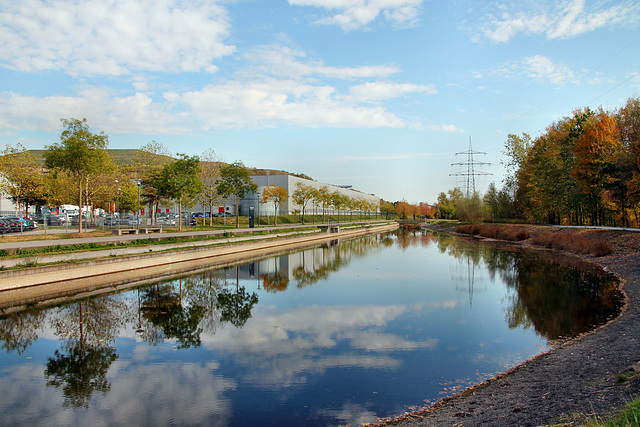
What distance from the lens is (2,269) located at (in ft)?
51.4

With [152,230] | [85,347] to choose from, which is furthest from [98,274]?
[152,230]

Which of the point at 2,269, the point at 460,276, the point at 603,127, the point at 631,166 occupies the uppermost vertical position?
the point at 603,127

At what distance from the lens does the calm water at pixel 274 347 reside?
7.36 m

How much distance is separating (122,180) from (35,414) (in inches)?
2216

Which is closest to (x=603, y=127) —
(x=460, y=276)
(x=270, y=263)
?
(x=460, y=276)

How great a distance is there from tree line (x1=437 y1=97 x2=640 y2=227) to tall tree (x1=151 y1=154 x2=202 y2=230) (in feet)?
117

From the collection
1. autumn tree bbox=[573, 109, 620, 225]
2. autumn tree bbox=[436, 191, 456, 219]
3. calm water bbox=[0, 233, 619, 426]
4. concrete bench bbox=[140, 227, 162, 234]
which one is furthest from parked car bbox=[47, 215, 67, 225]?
autumn tree bbox=[436, 191, 456, 219]

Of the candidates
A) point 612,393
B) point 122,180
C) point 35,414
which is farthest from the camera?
point 122,180

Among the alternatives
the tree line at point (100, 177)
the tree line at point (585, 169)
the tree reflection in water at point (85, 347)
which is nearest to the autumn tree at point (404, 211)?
the tree line at point (585, 169)

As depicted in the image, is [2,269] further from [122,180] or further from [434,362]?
[122,180]

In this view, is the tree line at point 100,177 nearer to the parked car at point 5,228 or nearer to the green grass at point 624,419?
the parked car at point 5,228

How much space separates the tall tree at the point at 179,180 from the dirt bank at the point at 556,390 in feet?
108

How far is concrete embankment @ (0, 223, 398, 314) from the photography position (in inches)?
614

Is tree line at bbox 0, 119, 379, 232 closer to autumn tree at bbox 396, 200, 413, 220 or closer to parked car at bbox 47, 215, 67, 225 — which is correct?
parked car at bbox 47, 215, 67, 225
